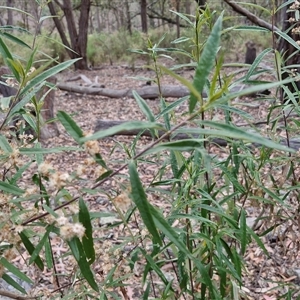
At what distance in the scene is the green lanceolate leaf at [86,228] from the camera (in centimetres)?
55

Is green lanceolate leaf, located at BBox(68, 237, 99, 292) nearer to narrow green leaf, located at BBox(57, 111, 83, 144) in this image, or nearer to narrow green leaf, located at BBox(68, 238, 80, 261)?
narrow green leaf, located at BBox(68, 238, 80, 261)

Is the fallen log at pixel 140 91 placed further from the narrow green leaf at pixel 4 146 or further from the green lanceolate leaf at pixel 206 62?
the green lanceolate leaf at pixel 206 62

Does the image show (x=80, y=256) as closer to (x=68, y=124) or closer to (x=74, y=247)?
(x=74, y=247)

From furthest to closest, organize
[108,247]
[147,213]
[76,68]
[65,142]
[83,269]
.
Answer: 1. [76,68]
2. [65,142]
3. [108,247]
4. [83,269]
5. [147,213]

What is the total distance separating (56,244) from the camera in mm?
2055

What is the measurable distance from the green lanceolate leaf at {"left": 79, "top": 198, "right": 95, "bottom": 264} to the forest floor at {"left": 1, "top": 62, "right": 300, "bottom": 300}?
0.20 feet

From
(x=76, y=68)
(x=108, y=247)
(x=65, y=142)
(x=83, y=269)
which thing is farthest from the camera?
(x=76, y=68)

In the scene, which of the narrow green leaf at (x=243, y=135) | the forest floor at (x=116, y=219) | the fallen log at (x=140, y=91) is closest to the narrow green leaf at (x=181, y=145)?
the narrow green leaf at (x=243, y=135)

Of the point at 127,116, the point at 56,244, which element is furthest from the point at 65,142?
the point at 56,244

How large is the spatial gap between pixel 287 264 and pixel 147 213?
1.38m

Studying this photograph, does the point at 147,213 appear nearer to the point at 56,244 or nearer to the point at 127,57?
the point at 56,244

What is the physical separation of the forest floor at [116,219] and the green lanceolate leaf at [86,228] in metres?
0.06

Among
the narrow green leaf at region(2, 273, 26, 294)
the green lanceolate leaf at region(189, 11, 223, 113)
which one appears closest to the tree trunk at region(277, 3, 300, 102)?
the green lanceolate leaf at region(189, 11, 223, 113)

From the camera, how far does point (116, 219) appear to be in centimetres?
212
